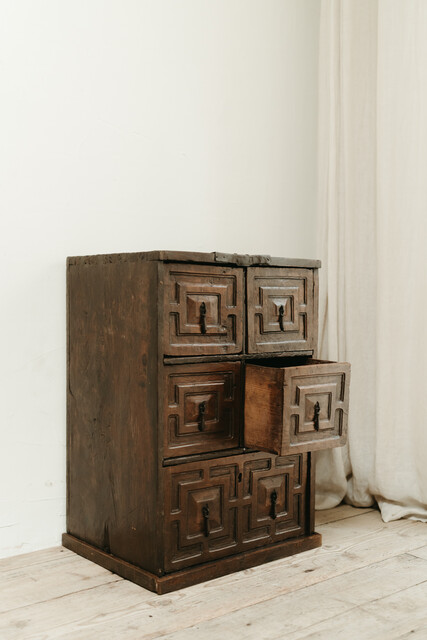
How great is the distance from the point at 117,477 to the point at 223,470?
0.29 metres

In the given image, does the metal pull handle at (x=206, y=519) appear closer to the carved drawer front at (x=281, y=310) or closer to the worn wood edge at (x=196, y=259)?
the carved drawer front at (x=281, y=310)

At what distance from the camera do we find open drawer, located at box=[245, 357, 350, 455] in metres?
1.75

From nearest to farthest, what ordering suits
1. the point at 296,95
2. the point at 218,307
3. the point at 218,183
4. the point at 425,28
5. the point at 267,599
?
the point at 267,599, the point at 218,307, the point at 425,28, the point at 218,183, the point at 296,95

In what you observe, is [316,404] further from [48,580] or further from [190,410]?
[48,580]

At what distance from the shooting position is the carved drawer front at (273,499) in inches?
76.4

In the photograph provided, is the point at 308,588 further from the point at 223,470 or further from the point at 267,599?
the point at 223,470

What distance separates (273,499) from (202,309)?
0.62 m

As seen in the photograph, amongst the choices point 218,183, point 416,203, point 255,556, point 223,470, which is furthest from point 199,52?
point 255,556

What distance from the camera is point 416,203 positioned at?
233 centimetres

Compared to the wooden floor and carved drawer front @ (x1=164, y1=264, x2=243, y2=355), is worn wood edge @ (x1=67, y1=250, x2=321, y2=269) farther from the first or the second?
the wooden floor

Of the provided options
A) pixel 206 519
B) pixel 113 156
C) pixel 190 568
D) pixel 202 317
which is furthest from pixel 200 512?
pixel 113 156

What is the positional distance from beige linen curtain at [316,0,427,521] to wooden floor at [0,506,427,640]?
0.41 meters

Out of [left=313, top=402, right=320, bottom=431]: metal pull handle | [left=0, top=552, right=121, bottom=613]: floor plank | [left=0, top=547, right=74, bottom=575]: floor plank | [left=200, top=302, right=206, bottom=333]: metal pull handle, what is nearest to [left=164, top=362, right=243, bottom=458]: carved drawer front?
[left=200, top=302, right=206, bottom=333]: metal pull handle

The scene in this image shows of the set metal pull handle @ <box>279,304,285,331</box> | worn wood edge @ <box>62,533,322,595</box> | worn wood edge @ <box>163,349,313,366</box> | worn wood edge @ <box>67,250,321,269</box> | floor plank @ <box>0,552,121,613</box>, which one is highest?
worn wood edge @ <box>67,250,321,269</box>
